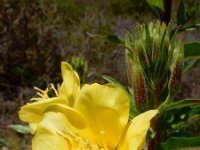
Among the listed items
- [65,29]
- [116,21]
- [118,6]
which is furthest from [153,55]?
[118,6]

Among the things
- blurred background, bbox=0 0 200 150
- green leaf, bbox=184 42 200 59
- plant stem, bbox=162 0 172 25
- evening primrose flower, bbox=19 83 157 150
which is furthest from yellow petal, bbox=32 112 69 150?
blurred background, bbox=0 0 200 150

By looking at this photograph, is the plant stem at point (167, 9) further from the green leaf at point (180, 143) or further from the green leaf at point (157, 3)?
the green leaf at point (180, 143)

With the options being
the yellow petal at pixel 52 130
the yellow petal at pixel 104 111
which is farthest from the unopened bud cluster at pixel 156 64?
the yellow petal at pixel 52 130

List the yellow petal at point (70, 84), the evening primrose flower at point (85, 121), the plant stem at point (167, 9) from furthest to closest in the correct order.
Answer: the plant stem at point (167, 9) → the yellow petal at point (70, 84) → the evening primrose flower at point (85, 121)

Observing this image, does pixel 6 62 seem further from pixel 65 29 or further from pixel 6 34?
pixel 65 29

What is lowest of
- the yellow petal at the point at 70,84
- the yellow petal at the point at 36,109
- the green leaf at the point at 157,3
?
the yellow petal at the point at 36,109

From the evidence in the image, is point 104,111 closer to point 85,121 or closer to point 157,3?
point 85,121
